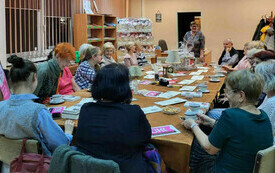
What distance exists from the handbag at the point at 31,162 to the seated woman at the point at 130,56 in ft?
13.0

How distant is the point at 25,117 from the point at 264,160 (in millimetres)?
1343

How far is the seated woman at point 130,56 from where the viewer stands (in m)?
5.54

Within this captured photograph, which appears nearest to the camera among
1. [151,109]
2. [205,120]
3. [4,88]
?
[205,120]

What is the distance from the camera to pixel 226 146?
1643mm

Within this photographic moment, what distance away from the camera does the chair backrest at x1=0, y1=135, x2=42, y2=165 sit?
1667 millimetres

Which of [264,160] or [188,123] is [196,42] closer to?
[188,123]

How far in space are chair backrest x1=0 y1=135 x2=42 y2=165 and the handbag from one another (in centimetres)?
3

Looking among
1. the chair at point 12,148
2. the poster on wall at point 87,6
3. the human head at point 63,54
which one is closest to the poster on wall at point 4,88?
the human head at point 63,54

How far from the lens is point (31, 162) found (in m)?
1.67

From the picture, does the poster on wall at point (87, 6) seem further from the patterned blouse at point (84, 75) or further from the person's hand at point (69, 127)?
the person's hand at point (69, 127)

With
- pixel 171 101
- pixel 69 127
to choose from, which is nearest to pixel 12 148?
pixel 69 127

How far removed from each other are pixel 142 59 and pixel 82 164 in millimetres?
4978

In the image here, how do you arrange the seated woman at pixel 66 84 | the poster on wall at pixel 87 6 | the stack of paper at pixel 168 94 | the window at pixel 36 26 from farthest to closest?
the poster on wall at pixel 87 6, the window at pixel 36 26, the seated woman at pixel 66 84, the stack of paper at pixel 168 94

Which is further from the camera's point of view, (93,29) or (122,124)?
(93,29)
